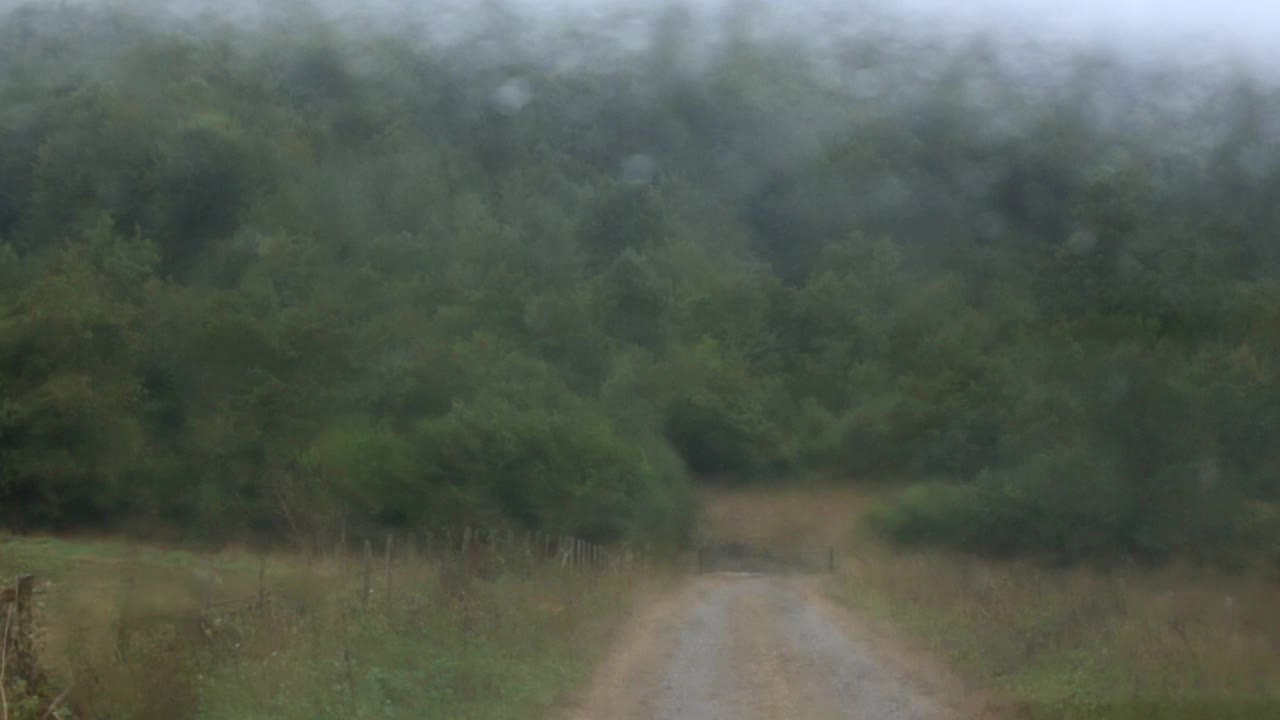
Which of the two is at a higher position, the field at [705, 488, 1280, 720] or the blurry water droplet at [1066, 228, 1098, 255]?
the blurry water droplet at [1066, 228, 1098, 255]

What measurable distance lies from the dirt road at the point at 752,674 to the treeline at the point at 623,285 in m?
3.51

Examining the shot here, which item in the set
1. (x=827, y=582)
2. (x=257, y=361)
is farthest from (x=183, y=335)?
(x=827, y=582)

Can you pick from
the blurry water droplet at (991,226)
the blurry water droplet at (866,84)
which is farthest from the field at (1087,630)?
the blurry water droplet at (866,84)

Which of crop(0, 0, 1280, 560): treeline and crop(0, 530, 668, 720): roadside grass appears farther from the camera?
crop(0, 0, 1280, 560): treeline

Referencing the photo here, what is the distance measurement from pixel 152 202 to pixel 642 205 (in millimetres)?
15383

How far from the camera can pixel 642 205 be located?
41.5 metres

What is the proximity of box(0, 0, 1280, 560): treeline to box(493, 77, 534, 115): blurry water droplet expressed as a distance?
0.43 feet

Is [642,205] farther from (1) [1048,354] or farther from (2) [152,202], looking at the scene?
(1) [1048,354]

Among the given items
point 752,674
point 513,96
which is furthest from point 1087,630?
point 513,96

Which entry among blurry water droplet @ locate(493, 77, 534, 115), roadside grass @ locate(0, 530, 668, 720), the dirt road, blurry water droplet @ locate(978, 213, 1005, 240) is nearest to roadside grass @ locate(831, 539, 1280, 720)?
the dirt road

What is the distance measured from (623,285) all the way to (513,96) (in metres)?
7.11

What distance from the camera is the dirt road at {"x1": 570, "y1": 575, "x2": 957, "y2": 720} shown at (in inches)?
487

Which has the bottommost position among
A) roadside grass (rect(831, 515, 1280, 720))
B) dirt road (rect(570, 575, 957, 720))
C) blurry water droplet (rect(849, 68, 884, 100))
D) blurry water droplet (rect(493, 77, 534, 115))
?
dirt road (rect(570, 575, 957, 720))

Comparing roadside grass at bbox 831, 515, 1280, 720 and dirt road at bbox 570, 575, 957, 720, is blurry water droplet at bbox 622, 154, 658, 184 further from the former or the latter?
roadside grass at bbox 831, 515, 1280, 720
